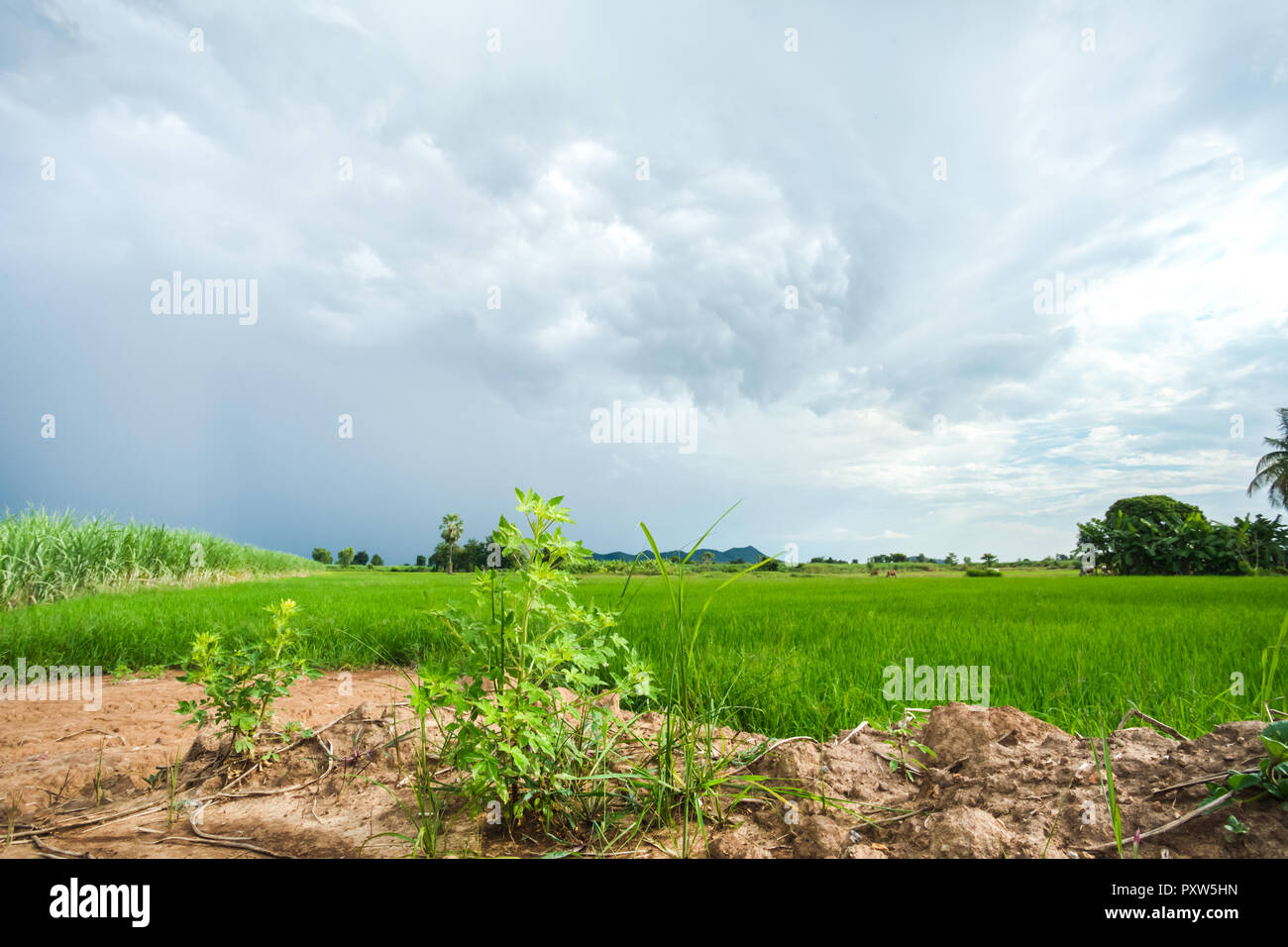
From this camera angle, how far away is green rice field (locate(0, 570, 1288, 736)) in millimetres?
3441

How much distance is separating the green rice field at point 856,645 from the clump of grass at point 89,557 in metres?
2.68

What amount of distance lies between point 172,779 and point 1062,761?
3303 mm

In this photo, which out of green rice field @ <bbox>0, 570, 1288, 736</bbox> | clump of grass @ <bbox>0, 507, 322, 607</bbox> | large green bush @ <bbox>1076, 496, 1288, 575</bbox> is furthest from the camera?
large green bush @ <bbox>1076, 496, 1288, 575</bbox>

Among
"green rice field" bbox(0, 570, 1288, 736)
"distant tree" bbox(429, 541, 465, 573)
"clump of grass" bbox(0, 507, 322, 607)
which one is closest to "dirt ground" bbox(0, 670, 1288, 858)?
"green rice field" bbox(0, 570, 1288, 736)

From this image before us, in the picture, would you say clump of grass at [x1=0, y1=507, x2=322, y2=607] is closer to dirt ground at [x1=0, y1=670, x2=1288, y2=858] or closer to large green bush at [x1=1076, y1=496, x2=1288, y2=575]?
dirt ground at [x1=0, y1=670, x2=1288, y2=858]

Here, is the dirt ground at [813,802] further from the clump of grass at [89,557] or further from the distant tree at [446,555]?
the distant tree at [446,555]

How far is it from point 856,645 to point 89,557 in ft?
52.9

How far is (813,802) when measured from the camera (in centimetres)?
206

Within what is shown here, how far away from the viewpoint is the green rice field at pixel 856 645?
11.3 feet

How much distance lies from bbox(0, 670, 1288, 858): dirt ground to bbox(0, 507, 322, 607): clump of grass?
37.8 feet

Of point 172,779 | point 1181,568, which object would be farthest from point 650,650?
point 1181,568

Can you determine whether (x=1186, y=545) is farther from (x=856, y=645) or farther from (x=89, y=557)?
(x=89, y=557)

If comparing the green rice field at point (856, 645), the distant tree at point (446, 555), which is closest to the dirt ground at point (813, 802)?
the green rice field at point (856, 645)
